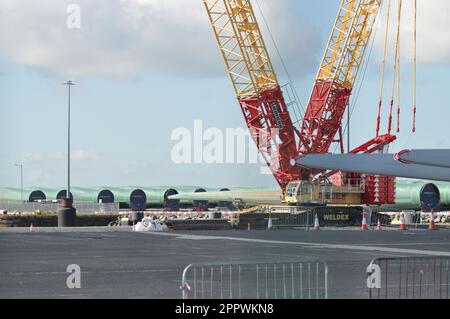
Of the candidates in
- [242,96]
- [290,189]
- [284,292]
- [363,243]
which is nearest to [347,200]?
[290,189]

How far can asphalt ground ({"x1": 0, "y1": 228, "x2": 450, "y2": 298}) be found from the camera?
63.0 feet

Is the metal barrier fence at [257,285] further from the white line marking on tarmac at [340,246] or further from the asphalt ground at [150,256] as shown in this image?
the white line marking on tarmac at [340,246]

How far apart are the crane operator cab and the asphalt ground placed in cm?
2504

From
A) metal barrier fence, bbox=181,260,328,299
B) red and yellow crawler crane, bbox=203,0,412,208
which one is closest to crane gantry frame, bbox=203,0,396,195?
red and yellow crawler crane, bbox=203,0,412,208

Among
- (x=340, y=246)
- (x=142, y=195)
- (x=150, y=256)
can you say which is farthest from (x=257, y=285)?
(x=142, y=195)

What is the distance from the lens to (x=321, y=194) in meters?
68.2

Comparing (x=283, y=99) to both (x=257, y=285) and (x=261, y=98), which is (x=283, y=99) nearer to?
(x=261, y=98)

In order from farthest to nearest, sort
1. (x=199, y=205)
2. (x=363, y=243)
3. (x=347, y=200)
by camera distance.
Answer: (x=199, y=205), (x=347, y=200), (x=363, y=243)

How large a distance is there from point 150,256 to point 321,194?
4001 cm

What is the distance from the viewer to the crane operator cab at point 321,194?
68.2 meters
